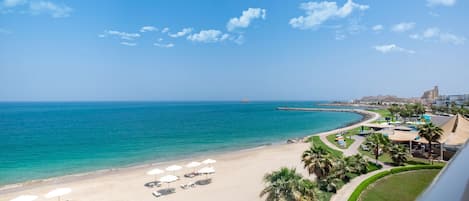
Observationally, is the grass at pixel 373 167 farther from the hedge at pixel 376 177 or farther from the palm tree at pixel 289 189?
the palm tree at pixel 289 189

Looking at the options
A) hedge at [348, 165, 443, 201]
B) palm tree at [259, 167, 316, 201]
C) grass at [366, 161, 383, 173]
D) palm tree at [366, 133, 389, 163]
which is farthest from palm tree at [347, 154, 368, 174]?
palm tree at [259, 167, 316, 201]

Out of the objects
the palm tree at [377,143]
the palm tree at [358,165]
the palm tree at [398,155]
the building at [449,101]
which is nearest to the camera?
the palm tree at [358,165]

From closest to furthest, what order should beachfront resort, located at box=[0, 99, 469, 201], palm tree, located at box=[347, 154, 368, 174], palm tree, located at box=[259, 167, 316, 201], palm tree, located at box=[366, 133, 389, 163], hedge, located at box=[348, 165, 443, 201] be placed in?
palm tree, located at box=[259, 167, 316, 201], hedge, located at box=[348, 165, 443, 201], beachfront resort, located at box=[0, 99, 469, 201], palm tree, located at box=[347, 154, 368, 174], palm tree, located at box=[366, 133, 389, 163]

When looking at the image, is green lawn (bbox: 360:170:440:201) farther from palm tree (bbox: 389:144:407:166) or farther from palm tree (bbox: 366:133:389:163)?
palm tree (bbox: 366:133:389:163)

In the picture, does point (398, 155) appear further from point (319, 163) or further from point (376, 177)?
point (319, 163)

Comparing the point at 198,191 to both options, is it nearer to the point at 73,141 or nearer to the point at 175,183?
the point at 175,183

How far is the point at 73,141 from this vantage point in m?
41.9

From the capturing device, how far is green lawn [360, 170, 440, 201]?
1580cm

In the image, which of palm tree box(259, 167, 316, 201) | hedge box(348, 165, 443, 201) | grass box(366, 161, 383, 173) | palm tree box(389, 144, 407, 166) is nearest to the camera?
palm tree box(259, 167, 316, 201)

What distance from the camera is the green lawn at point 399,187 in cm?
1580

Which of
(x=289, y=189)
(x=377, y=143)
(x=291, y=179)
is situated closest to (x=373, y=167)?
(x=377, y=143)

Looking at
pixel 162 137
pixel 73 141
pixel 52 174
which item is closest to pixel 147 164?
pixel 52 174

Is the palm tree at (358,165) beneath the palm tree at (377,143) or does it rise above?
beneath

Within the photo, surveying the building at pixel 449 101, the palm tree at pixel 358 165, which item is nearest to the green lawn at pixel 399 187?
the palm tree at pixel 358 165
